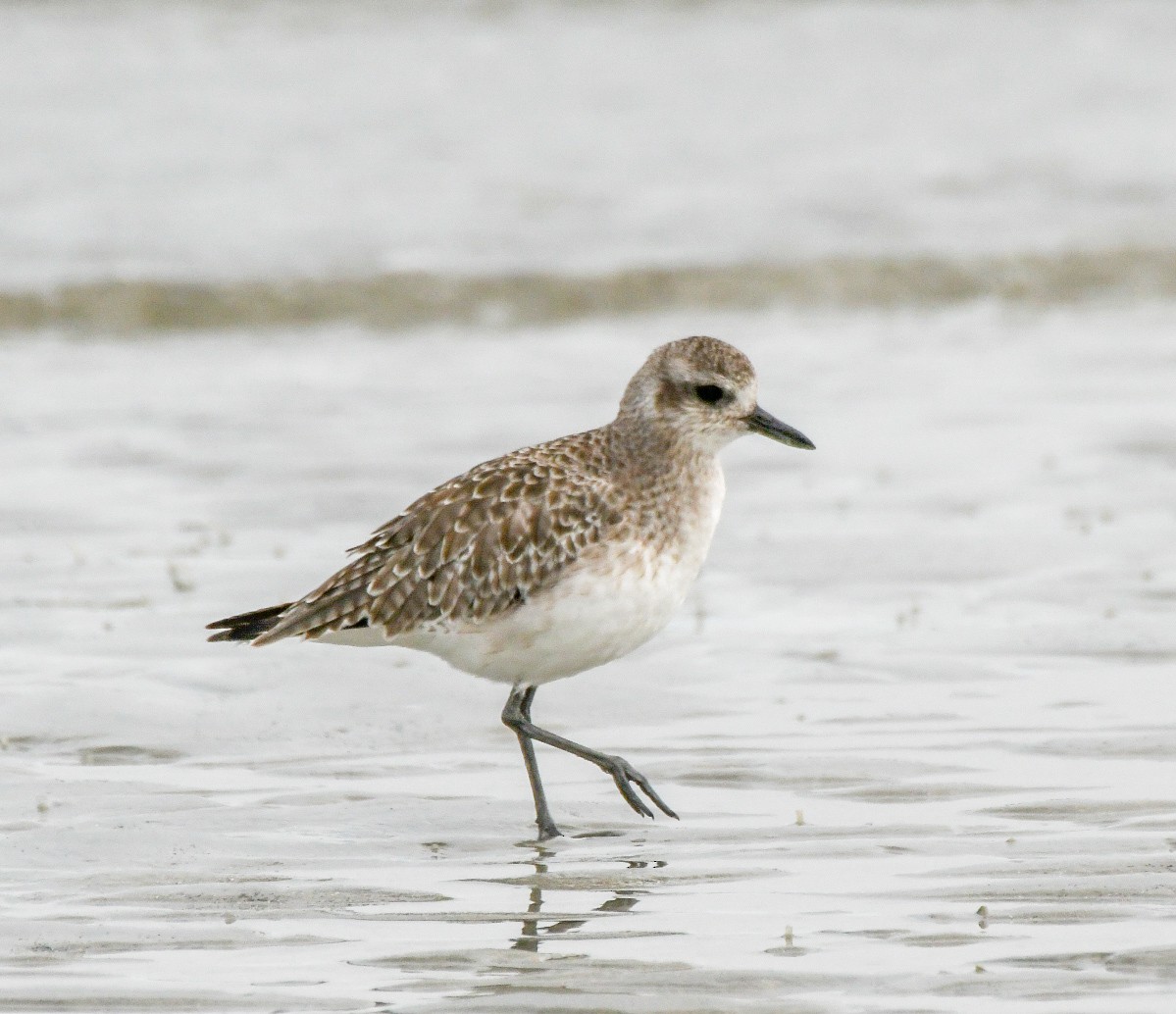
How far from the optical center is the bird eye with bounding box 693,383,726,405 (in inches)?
272

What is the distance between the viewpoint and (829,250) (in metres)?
17.4

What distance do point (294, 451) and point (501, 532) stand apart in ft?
16.1

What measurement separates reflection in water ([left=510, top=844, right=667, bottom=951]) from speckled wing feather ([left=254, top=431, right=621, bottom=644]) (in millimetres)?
912

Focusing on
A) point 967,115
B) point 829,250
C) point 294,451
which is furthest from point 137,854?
point 967,115

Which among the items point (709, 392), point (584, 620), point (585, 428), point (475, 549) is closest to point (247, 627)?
point (475, 549)

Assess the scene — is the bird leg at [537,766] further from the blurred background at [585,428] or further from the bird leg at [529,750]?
→ the blurred background at [585,428]

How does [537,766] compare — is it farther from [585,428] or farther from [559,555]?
[585,428]

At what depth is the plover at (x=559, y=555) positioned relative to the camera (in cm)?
650

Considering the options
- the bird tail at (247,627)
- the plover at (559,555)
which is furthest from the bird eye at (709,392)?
the bird tail at (247,627)

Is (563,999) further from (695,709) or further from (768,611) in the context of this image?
(768,611)

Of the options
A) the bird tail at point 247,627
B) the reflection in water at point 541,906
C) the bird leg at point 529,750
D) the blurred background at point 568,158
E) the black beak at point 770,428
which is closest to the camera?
the reflection in water at point 541,906

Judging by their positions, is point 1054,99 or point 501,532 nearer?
point 501,532

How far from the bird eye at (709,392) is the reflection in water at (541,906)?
5.41ft

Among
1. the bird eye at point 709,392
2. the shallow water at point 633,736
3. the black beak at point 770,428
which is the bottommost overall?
the shallow water at point 633,736
